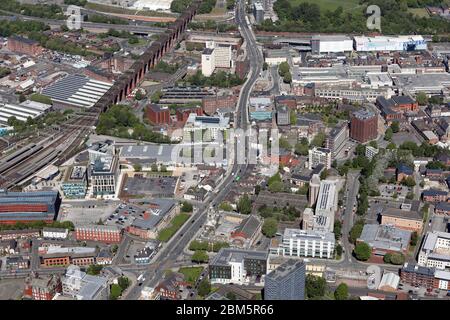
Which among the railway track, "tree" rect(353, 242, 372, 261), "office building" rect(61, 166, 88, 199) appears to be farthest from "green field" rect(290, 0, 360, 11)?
"tree" rect(353, 242, 372, 261)

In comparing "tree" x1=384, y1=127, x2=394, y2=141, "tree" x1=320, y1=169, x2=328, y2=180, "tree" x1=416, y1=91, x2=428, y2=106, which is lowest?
"tree" x1=320, y1=169, x2=328, y2=180

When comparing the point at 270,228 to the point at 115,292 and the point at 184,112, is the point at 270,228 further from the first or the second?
the point at 184,112

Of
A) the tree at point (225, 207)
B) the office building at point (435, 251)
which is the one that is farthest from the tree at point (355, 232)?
the tree at point (225, 207)

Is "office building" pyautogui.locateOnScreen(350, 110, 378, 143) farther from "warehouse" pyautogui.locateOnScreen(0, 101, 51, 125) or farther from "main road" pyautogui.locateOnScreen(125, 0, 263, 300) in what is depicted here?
"warehouse" pyautogui.locateOnScreen(0, 101, 51, 125)

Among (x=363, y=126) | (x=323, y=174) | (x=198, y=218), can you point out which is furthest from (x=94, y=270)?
(x=363, y=126)
